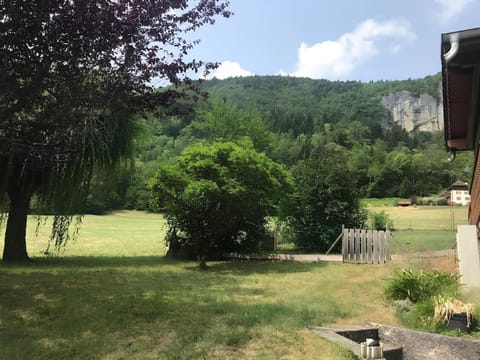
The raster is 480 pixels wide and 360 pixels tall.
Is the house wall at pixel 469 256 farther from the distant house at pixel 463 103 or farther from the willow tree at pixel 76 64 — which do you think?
the willow tree at pixel 76 64

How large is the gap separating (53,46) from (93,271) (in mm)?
7655

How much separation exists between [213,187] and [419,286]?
6729 mm

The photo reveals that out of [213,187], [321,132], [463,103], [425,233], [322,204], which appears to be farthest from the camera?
[321,132]

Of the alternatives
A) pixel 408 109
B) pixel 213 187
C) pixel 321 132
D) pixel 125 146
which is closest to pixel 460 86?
pixel 213 187

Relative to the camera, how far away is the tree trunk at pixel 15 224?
47.4 feet

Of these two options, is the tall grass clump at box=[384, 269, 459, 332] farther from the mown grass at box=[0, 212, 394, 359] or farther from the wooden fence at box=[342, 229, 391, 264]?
the wooden fence at box=[342, 229, 391, 264]

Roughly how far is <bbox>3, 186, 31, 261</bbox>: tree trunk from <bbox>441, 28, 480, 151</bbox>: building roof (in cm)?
1265

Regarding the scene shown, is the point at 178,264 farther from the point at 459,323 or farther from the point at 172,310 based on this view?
the point at 459,323

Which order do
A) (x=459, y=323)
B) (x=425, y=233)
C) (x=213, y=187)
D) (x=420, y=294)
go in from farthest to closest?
(x=425, y=233) < (x=213, y=187) < (x=420, y=294) < (x=459, y=323)

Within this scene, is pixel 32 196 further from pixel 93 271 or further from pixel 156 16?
pixel 156 16

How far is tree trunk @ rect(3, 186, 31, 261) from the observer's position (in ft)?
47.4

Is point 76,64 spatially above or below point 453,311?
above

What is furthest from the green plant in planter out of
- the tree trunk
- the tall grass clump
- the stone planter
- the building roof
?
the tree trunk

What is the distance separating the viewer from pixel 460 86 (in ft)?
13.6
